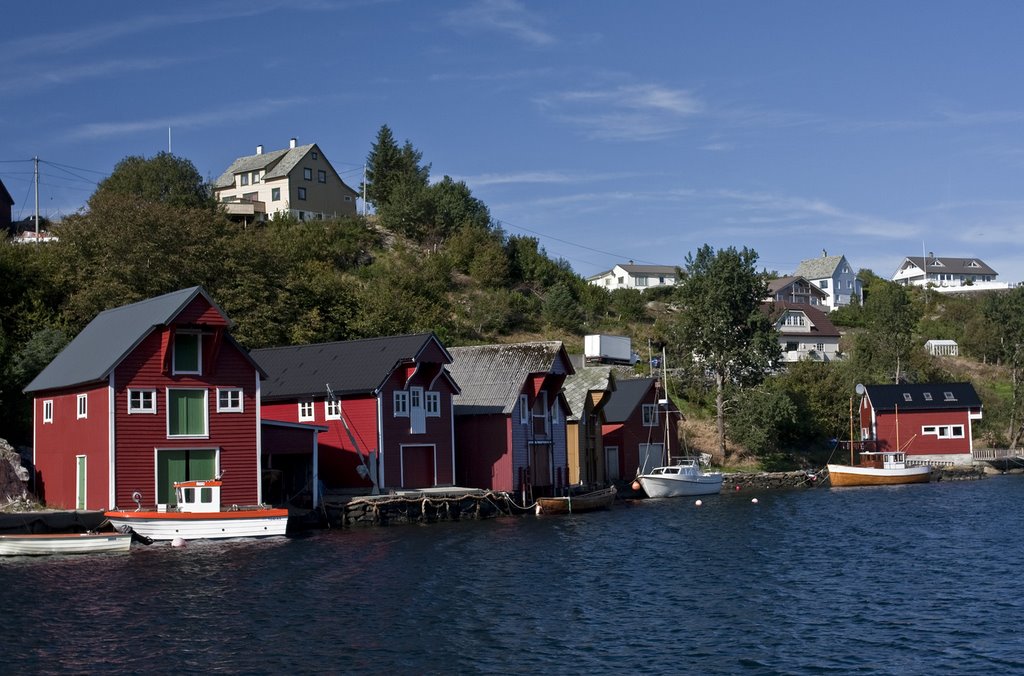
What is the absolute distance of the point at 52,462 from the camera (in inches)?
1877

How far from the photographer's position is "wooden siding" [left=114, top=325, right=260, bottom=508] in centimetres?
4347

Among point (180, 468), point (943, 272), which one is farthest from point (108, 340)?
point (943, 272)

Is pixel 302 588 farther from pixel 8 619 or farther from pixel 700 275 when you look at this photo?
pixel 700 275

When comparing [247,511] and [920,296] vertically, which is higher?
[920,296]

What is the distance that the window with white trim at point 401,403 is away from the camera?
178 ft

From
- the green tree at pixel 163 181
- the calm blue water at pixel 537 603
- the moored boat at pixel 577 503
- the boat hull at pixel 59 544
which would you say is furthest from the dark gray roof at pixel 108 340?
the green tree at pixel 163 181

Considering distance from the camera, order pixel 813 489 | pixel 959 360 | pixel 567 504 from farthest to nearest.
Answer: pixel 959 360
pixel 813 489
pixel 567 504

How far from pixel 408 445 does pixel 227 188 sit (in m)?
77.5

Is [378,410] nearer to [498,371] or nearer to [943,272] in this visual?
[498,371]

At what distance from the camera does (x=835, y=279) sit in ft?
542

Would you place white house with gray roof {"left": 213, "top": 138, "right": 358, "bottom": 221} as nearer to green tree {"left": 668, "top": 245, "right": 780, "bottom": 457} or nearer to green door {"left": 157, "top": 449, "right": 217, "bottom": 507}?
green tree {"left": 668, "top": 245, "right": 780, "bottom": 457}

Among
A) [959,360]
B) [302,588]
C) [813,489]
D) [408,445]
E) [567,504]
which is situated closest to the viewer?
[302,588]

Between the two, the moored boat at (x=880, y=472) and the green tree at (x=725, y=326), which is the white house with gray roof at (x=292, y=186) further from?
the moored boat at (x=880, y=472)

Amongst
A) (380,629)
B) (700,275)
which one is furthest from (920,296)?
(380,629)
